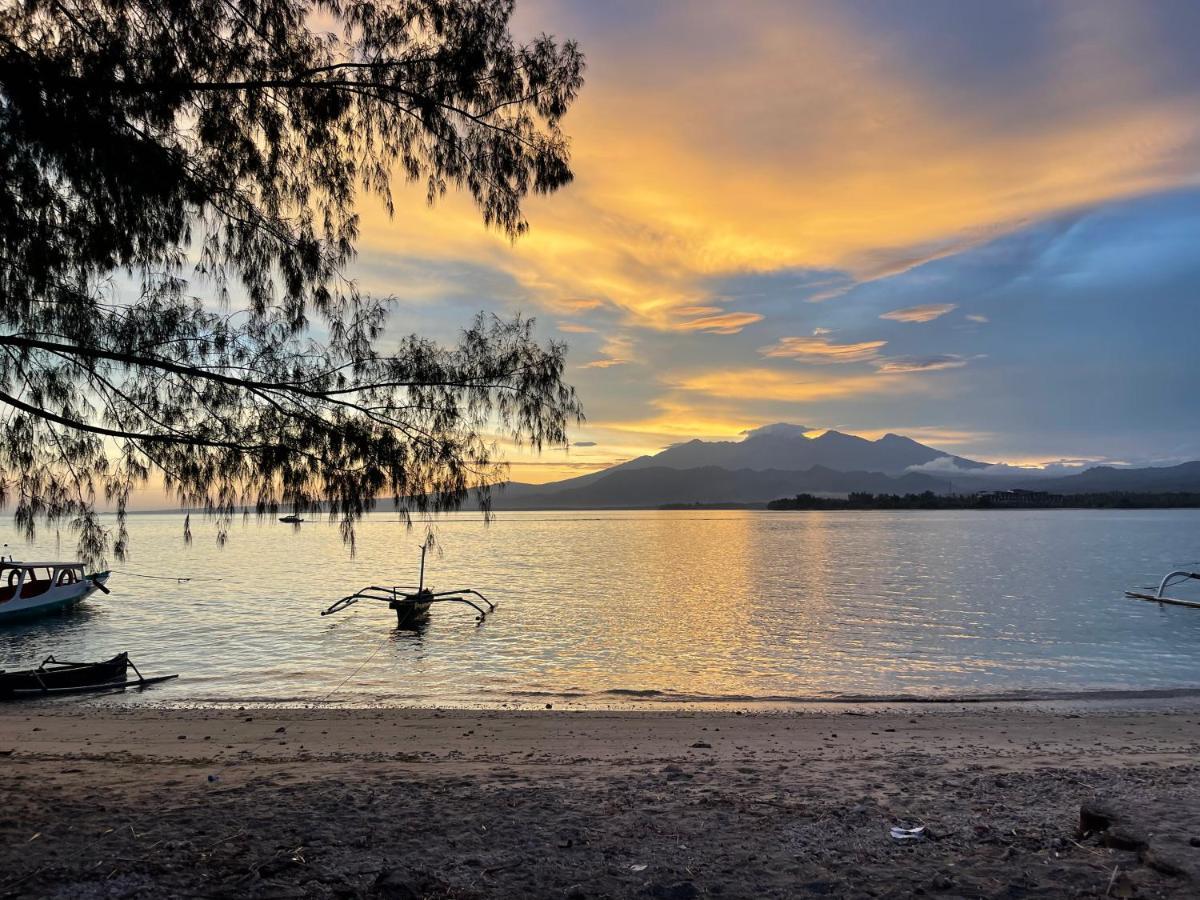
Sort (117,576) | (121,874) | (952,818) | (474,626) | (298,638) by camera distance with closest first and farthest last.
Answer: (121,874)
(952,818)
(298,638)
(474,626)
(117,576)

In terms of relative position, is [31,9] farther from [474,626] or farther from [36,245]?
[474,626]

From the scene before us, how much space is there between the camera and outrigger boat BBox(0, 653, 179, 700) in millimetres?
15344

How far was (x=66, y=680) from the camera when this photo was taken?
15812 millimetres

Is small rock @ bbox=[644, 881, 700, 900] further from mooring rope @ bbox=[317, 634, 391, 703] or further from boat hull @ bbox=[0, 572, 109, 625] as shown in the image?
boat hull @ bbox=[0, 572, 109, 625]

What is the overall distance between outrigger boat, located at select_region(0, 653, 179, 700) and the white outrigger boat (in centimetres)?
1377

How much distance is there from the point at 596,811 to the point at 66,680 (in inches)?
578

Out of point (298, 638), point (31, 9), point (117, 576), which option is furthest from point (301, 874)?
point (117, 576)

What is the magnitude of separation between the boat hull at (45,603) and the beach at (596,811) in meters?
22.0

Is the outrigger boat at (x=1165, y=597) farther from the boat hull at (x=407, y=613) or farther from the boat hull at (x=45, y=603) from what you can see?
the boat hull at (x=45, y=603)

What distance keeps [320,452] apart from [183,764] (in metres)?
6.44

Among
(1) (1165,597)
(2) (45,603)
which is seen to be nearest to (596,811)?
(2) (45,603)

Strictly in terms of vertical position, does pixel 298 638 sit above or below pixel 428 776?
below

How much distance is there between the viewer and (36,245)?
15.6 ft

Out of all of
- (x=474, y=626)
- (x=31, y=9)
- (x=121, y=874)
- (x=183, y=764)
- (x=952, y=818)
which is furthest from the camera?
(x=474, y=626)
